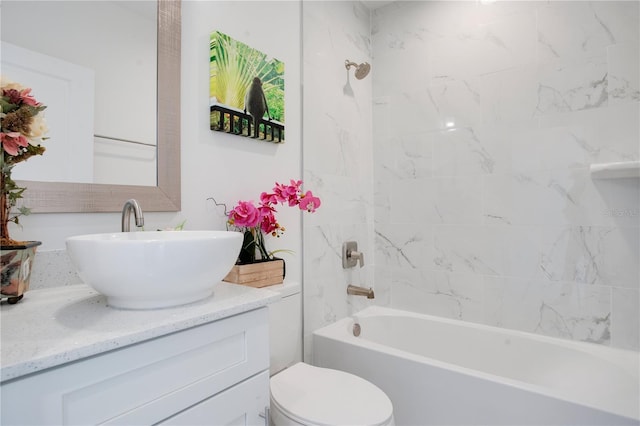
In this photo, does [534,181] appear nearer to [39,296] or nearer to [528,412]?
[528,412]

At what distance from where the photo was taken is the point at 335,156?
2092 mm

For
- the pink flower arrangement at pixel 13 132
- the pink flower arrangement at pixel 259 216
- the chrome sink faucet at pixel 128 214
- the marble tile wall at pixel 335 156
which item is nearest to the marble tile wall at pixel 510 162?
the marble tile wall at pixel 335 156

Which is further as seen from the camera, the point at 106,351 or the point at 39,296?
the point at 39,296

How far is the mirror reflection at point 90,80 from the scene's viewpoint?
3.17 feet

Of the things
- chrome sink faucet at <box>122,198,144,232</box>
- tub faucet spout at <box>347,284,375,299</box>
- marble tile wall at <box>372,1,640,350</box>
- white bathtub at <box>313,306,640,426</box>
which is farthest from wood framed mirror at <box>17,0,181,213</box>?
marble tile wall at <box>372,1,640,350</box>

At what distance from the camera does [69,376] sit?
60 centimetres

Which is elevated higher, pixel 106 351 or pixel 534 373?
pixel 106 351

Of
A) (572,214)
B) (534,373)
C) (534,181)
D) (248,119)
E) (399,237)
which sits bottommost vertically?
(534,373)

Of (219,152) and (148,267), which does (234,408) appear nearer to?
(148,267)

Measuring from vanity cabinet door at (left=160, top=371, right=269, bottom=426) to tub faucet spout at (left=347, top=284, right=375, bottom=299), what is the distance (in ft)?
3.98

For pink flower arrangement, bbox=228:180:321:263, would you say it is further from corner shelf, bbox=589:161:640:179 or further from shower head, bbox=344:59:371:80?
corner shelf, bbox=589:161:640:179

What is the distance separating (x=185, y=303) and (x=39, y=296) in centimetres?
41

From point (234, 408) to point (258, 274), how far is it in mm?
585

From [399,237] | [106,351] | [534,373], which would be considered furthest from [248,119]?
[534,373]
